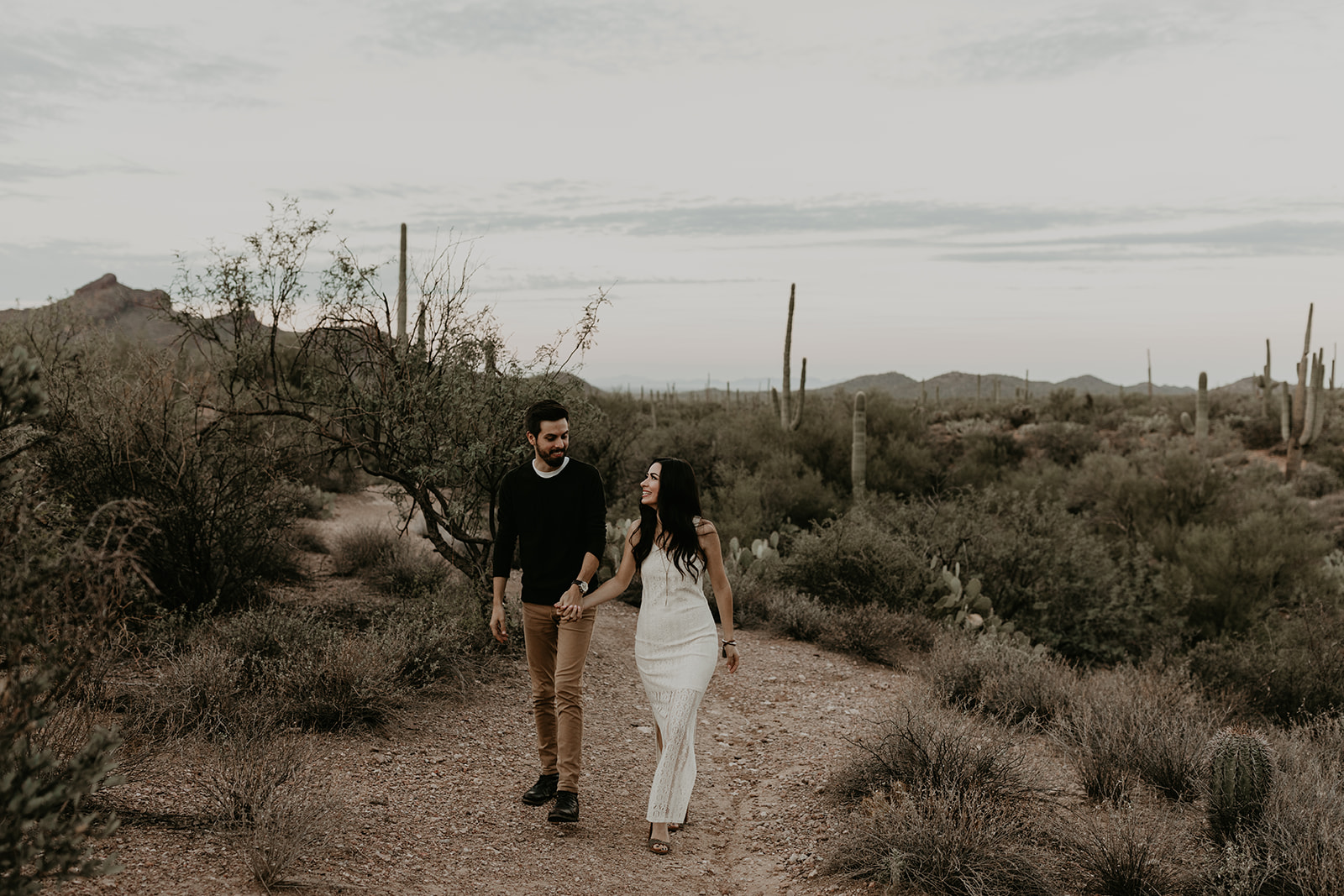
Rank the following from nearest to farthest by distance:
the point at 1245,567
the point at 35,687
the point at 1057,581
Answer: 1. the point at 35,687
2. the point at 1057,581
3. the point at 1245,567

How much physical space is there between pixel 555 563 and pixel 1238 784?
4108 millimetres

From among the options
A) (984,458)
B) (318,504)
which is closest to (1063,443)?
(984,458)

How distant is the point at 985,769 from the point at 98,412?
7.93m

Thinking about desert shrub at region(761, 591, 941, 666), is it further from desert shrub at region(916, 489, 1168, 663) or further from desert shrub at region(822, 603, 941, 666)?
desert shrub at region(916, 489, 1168, 663)

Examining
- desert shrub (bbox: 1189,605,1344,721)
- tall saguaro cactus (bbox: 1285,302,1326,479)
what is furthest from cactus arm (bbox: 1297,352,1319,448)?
desert shrub (bbox: 1189,605,1344,721)

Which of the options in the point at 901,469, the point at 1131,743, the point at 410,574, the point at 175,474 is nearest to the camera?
the point at 1131,743

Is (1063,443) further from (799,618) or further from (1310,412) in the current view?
(799,618)

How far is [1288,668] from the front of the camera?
9562 mm

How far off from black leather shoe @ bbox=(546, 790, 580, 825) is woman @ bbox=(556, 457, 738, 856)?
0.46 m

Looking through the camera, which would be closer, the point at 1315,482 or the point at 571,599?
the point at 571,599

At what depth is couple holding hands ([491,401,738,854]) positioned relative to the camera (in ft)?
16.8

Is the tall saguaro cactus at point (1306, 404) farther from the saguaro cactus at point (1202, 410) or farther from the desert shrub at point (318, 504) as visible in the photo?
the desert shrub at point (318, 504)

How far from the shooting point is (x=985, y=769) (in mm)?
5617

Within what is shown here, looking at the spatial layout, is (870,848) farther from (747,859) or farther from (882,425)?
(882,425)
